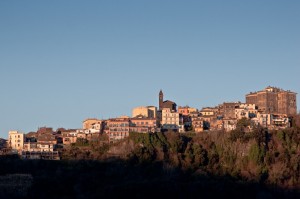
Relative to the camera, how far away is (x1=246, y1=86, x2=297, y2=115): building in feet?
276

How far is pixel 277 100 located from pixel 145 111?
15.5 meters

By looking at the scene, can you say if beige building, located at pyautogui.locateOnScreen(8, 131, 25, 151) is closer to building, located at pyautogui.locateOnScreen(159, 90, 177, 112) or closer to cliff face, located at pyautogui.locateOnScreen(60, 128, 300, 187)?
cliff face, located at pyautogui.locateOnScreen(60, 128, 300, 187)

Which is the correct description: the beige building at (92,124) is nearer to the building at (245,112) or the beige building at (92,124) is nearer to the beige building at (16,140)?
the beige building at (16,140)

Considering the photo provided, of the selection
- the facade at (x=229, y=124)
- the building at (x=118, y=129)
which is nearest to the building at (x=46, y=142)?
the building at (x=118, y=129)

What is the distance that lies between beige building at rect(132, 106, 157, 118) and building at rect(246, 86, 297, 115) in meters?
12.3

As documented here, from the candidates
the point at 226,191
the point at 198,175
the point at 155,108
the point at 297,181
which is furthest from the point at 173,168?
the point at 155,108

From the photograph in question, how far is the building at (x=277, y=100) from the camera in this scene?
84188 mm

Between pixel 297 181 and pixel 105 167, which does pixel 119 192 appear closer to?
pixel 105 167

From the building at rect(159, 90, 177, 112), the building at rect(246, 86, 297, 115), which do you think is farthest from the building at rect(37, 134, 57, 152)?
the building at rect(246, 86, 297, 115)

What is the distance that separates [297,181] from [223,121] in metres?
15.2

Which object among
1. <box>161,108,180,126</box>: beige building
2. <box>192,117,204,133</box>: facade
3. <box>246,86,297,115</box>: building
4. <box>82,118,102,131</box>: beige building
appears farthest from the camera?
<box>246,86,297,115</box>: building

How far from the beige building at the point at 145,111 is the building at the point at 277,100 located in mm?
12299

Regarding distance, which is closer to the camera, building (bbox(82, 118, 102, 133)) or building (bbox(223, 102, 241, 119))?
building (bbox(82, 118, 102, 133))

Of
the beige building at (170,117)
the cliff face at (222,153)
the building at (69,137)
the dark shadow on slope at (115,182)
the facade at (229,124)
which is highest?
the beige building at (170,117)
